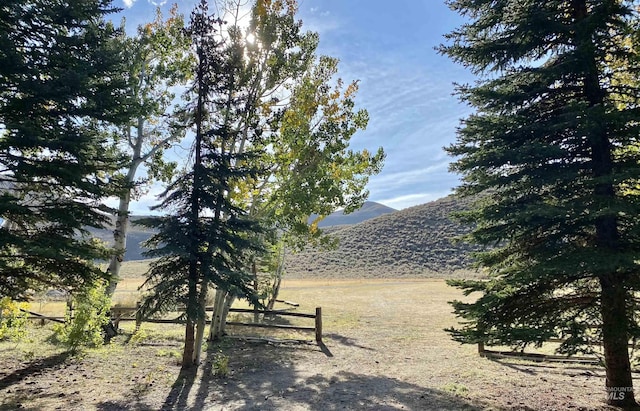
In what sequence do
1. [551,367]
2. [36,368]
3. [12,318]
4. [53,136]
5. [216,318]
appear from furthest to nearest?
[216,318] < [551,367] < [36,368] < [12,318] < [53,136]

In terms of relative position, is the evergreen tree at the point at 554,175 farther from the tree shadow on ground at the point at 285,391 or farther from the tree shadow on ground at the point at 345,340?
the tree shadow on ground at the point at 345,340

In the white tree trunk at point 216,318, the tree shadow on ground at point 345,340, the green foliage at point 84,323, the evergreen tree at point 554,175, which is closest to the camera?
the evergreen tree at point 554,175

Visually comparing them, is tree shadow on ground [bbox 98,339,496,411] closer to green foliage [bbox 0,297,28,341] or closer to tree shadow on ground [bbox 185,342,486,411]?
tree shadow on ground [bbox 185,342,486,411]

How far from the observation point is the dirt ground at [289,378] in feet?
25.9

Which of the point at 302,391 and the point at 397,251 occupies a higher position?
the point at 397,251

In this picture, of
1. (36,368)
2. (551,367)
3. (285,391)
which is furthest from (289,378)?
(551,367)

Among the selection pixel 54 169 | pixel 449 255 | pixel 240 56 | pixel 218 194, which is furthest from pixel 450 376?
pixel 449 255

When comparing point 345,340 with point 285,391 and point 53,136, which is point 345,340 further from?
point 53,136

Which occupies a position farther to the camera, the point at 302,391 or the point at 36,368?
the point at 36,368

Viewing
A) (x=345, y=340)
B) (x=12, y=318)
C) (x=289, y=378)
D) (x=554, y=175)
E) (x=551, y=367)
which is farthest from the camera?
(x=345, y=340)

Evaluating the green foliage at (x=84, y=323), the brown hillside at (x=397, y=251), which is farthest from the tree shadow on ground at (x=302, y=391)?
the brown hillside at (x=397, y=251)

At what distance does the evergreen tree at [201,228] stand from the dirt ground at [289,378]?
1.67m

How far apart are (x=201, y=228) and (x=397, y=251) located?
224ft

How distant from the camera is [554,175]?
7109mm
